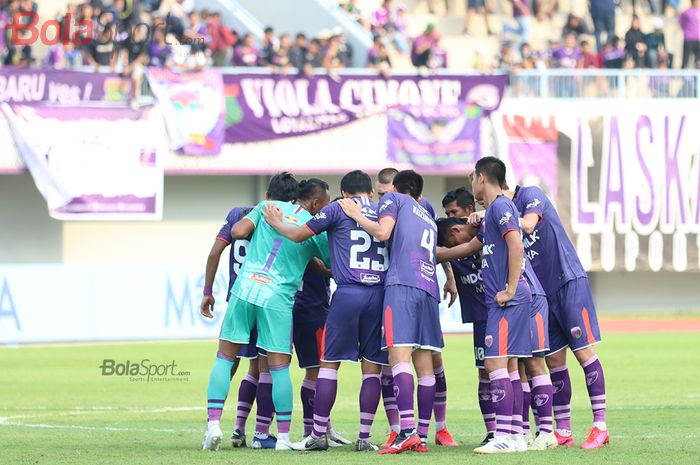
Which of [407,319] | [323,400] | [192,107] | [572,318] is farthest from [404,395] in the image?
[192,107]

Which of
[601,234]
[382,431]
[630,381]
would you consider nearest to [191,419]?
[382,431]

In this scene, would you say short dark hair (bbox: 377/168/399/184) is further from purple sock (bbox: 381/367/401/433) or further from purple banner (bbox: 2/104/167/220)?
purple banner (bbox: 2/104/167/220)

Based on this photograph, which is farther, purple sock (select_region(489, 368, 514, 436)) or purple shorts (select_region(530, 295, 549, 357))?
purple shorts (select_region(530, 295, 549, 357))

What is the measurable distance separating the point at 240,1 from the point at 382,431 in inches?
845

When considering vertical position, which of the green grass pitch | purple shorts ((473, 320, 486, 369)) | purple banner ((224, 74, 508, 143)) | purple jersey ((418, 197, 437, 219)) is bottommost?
the green grass pitch

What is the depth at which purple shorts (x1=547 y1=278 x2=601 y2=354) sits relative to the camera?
10703 millimetres

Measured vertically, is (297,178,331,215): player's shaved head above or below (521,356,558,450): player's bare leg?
above

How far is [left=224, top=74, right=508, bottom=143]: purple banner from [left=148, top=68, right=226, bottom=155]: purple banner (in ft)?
1.08

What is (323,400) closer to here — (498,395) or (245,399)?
(245,399)

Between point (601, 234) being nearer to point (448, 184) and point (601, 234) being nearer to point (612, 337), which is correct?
point (448, 184)

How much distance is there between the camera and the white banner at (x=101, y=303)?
22734 mm

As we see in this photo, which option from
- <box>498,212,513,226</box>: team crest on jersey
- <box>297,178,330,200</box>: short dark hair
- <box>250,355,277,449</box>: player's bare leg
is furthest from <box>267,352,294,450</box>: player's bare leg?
<box>498,212,513,226</box>: team crest on jersey

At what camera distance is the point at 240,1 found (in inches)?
1282

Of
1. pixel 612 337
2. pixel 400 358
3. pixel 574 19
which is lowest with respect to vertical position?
pixel 612 337
